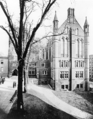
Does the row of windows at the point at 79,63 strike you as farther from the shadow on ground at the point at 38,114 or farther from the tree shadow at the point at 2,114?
the tree shadow at the point at 2,114

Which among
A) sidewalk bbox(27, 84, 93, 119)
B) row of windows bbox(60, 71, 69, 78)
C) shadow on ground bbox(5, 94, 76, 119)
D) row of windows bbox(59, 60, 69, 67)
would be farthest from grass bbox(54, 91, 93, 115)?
row of windows bbox(59, 60, 69, 67)

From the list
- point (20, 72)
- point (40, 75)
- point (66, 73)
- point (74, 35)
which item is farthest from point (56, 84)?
point (20, 72)

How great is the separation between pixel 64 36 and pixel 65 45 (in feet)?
7.51

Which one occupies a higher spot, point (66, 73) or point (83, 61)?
point (83, 61)

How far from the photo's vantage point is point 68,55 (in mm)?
27953

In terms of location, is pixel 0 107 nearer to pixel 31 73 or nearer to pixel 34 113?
pixel 34 113

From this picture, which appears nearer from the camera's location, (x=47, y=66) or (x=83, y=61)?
(x=83, y=61)

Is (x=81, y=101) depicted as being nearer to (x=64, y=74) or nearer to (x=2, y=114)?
(x=2, y=114)

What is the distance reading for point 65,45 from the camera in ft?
91.1

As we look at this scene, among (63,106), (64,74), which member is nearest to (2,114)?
(63,106)

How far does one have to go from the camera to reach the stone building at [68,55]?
27281mm

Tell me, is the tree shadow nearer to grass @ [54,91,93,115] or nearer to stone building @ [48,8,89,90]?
grass @ [54,91,93,115]

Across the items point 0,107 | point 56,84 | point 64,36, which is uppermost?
point 64,36

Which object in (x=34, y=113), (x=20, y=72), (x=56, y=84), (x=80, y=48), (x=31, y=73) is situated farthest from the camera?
(x=31, y=73)
